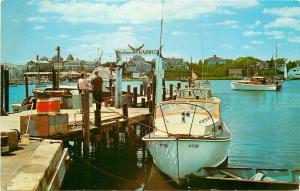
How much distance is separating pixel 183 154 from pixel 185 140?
449 millimetres

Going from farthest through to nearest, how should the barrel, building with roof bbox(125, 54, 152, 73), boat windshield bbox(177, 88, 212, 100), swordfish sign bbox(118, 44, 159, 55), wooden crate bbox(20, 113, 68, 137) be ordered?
building with roof bbox(125, 54, 152, 73) → swordfish sign bbox(118, 44, 159, 55) → boat windshield bbox(177, 88, 212, 100) → the barrel → wooden crate bbox(20, 113, 68, 137)

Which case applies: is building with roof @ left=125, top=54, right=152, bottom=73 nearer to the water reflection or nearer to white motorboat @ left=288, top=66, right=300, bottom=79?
the water reflection

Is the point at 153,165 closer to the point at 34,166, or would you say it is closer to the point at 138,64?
the point at 34,166

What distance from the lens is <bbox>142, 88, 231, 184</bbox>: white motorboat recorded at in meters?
13.6

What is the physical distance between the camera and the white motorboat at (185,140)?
13.6 m

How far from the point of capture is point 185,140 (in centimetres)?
1345

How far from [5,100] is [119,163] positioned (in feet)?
23.2

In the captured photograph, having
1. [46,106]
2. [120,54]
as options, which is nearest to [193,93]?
[120,54]

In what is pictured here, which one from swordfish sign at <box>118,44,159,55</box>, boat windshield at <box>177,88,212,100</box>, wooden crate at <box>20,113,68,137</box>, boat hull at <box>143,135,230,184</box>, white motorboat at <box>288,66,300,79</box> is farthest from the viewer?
white motorboat at <box>288,66,300,79</box>

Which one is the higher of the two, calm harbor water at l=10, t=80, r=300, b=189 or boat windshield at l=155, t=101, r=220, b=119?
boat windshield at l=155, t=101, r=220, b=119

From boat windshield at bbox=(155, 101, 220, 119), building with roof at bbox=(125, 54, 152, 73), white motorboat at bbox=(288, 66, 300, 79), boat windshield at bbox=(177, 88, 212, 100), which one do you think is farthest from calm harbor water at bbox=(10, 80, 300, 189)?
white motorboat at bbox=(288, 66, 300, 79)

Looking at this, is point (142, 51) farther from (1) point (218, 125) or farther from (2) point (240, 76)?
(2) point (240, 76)

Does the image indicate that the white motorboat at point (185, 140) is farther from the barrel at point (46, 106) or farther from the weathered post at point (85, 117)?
the barrel at point (46, 106)

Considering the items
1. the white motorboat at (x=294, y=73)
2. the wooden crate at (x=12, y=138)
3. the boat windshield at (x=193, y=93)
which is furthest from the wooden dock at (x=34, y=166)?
the white motorboat at (x=294, y=73)
